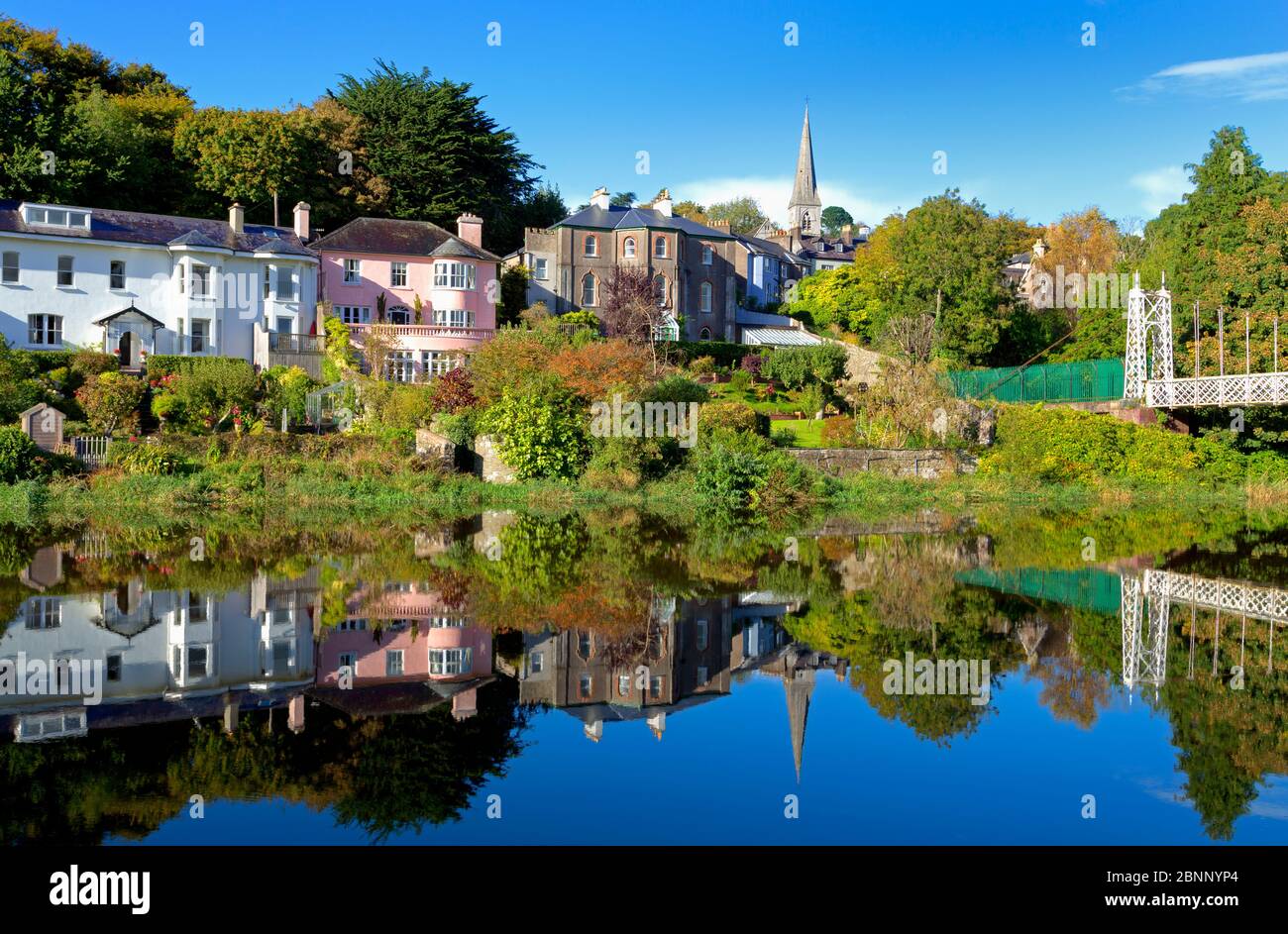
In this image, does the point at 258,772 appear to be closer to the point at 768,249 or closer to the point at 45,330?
the point at 45,330

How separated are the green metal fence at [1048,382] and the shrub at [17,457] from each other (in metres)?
35.3

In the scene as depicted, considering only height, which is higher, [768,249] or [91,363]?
[768,249]

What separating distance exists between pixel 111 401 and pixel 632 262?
32.2 metres

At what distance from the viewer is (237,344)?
44375 millimetres

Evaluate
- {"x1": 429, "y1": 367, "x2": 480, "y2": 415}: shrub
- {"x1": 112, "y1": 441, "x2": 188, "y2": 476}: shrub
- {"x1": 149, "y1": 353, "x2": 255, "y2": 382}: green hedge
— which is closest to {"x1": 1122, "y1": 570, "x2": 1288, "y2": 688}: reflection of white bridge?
{"x1": 429, "y1": 367, "x2": 480, "y2": 415}: shrub

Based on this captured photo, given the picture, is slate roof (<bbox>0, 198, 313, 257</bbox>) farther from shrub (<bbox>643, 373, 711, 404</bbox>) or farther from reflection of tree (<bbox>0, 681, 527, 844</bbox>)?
reflection of tree (<bbox>0, 681, 527, 844</bbox>)

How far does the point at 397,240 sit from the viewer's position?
5056cm

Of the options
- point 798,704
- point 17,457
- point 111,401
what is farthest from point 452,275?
point 798,704

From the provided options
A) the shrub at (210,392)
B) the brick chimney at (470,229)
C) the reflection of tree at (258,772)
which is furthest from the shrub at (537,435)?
the reflection of tree at (258,772)

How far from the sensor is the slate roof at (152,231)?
135 feet

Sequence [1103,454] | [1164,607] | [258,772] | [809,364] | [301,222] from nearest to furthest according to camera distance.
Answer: [258,772]
[1164,607]
[1103,454]
[301,222]
[809,364]
